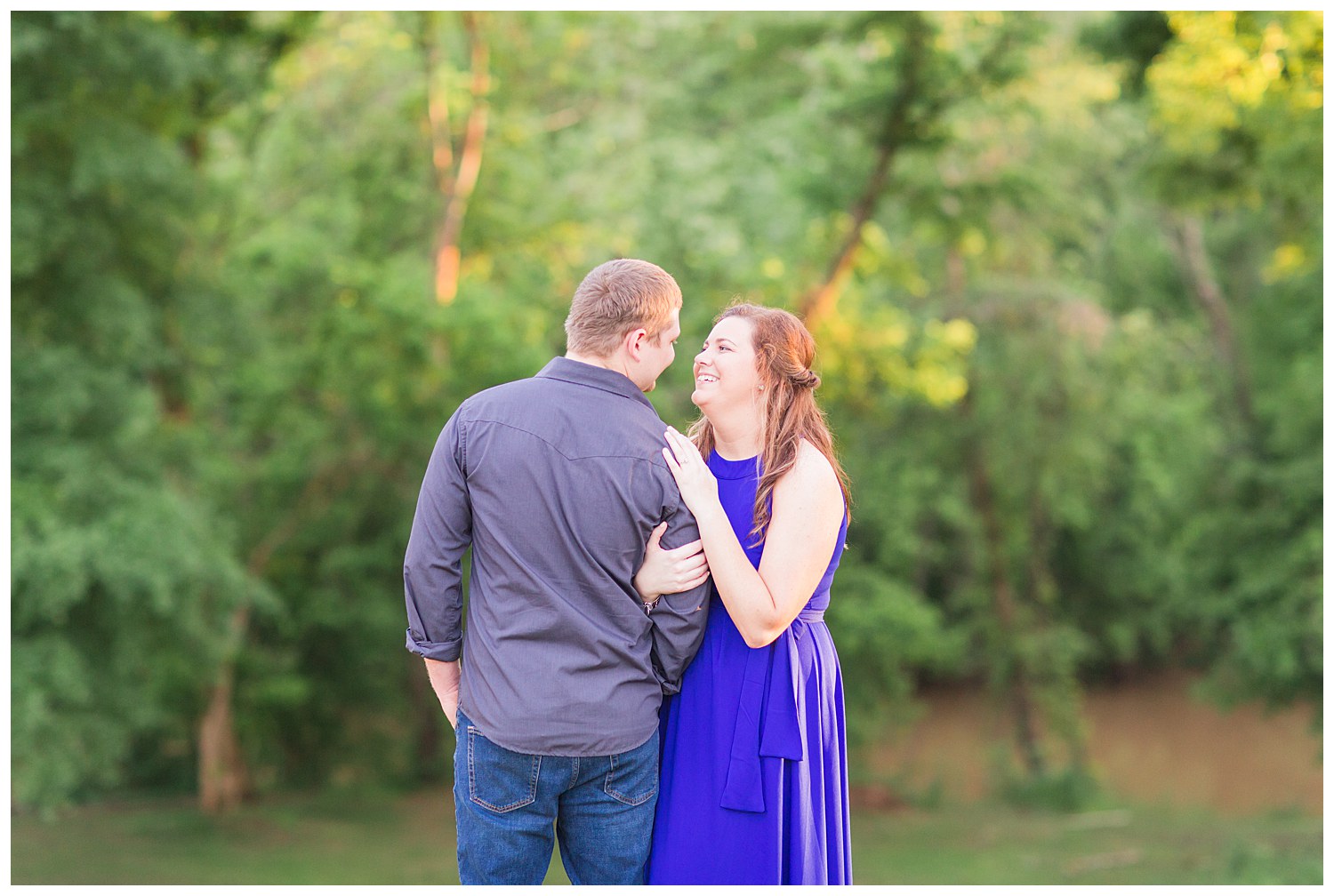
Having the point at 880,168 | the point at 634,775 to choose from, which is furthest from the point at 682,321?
the point at 634,775

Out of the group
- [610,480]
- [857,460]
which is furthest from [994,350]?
[610,480]

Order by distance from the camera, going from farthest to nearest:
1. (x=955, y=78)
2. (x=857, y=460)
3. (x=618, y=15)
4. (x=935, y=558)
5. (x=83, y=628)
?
(x=935, y=558) → (x=857, y=460) → (x=618, y=15) → (x=955, y=78) → (x=83, y=628)

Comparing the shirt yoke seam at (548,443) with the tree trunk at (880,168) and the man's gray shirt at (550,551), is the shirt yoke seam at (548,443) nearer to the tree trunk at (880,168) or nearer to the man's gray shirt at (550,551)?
the man's gray shirt at (550,551)

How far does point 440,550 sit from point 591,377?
40 centimetres

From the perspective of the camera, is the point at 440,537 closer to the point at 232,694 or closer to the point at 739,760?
the point at 739,760

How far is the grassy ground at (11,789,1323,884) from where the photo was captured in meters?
10.7

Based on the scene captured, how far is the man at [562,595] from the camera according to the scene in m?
2.18

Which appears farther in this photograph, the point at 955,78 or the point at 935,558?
the point at 935,558

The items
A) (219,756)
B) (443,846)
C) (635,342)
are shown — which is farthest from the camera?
(219,756)

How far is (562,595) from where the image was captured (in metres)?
2.18

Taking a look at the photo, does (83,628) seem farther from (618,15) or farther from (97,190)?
(618,15)

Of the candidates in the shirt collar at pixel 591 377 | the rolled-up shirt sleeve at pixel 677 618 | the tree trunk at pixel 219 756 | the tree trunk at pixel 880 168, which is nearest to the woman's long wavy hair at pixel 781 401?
the rolled-up shirt sleeve at pixel 677 618

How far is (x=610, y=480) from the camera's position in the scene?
220 cm
